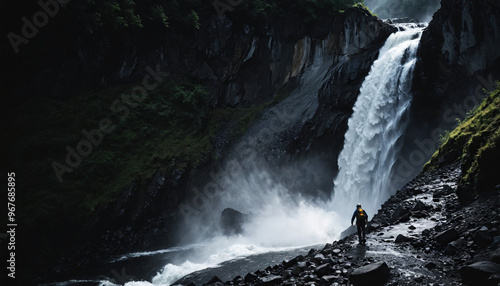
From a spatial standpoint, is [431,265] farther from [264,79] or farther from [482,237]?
[264,79]

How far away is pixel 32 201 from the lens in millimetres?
19391

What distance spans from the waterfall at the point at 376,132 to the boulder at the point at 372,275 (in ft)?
48.1

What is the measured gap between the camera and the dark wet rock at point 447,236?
24.0 feet

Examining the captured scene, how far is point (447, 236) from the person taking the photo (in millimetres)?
7367

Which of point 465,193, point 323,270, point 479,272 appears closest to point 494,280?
point 479,272

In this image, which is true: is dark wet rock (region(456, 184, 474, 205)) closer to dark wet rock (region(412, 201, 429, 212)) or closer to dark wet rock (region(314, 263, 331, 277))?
dark wet rock (region(412, 201, 429, 212))

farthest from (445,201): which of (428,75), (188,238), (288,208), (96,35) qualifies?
(96,35)

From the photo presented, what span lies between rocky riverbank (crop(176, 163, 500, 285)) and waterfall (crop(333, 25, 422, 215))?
10033 mm

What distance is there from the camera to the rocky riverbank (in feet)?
20.0

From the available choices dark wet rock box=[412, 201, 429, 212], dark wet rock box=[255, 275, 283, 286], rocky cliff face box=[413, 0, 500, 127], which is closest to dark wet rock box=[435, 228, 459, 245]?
dark wet rock box=[412, 201, 429, 212]

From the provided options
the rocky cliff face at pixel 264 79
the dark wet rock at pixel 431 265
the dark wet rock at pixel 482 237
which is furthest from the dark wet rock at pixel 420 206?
the rocky cliff face at pixel 264 79

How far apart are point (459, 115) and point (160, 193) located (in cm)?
2067

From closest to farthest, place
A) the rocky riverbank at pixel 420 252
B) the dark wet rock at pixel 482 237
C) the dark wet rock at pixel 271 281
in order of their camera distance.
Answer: the rocky riverbank at pixel 420 252 < the dark wet rock at pixel 482 237 < the dark wet rock at pixel 271 281

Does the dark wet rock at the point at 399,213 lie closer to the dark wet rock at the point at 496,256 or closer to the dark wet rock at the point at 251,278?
the dark wet rock at the point at 496,256
